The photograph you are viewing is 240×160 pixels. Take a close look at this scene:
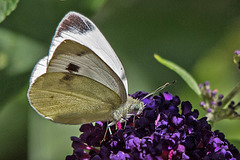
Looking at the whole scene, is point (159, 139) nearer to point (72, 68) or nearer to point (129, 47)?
point (72, 68)

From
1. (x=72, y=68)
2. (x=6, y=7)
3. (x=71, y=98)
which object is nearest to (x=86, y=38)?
(x=72, y=68)

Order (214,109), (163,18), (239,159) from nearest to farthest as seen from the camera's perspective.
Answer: (239,159)
(214,109)
(163,18)

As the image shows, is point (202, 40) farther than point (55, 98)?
Yes

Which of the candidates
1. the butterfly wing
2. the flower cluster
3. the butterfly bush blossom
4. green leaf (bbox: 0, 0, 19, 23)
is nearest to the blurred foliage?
the flower cluster

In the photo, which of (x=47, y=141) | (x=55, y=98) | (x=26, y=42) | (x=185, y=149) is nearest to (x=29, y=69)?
(x=26, y=42)

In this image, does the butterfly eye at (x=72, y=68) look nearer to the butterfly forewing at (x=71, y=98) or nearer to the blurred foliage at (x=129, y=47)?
the butterfly forewing at (x=71, y=98)

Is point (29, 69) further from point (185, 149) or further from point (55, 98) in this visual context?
point (185, 149)
